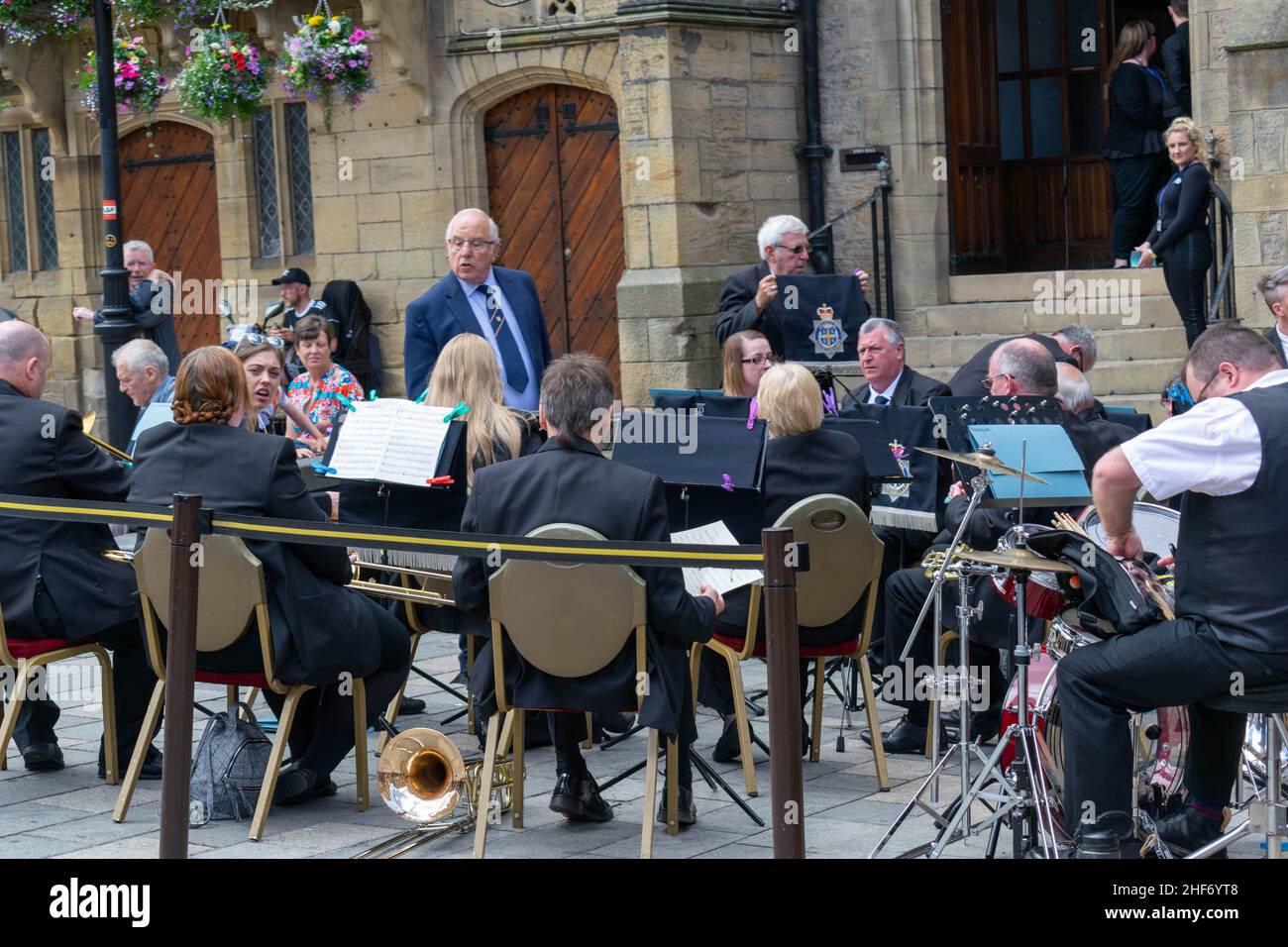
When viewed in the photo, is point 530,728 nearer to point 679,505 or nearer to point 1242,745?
point 679,505

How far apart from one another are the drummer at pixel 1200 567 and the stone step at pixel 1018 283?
727 centimetres

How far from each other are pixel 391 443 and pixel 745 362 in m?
1.95

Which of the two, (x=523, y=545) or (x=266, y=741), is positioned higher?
(x=523, y=545)

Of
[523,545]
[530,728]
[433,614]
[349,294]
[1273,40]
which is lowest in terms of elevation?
[530,728]

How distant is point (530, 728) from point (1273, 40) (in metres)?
6.05

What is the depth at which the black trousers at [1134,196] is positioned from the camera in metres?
13.1

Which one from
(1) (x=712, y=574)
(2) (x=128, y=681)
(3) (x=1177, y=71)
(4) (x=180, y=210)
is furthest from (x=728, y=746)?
(4) (x=180, y=210)

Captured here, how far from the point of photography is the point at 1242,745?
18.2 ft

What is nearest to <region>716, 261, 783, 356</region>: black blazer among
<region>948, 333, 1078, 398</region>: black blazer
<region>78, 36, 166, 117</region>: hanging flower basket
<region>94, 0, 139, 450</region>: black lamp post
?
<region>948, 333, 1078, 398</region>: black blazer

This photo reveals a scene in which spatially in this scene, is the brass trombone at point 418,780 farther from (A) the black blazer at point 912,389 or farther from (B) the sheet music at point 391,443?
(A) the black blazer at point 912,389

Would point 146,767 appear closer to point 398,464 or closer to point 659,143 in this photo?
point 398,464

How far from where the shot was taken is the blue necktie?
8953mm
